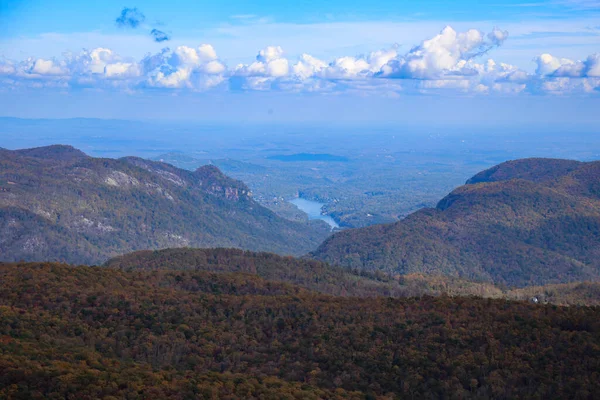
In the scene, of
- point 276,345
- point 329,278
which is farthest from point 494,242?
point 276,345

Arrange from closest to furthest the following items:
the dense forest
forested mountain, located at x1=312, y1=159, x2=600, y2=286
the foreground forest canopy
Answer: the foreground forest canopy
the dense forest
forested mountain, located at x1=312, y1=159, x2=600, y2=286

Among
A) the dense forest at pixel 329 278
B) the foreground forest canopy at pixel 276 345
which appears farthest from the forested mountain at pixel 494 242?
the foreground forest canopy at pixel 276 345

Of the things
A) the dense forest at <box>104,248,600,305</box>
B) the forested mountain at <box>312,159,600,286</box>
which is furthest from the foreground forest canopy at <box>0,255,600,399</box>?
the forested mountain at <box>312,159,600,286</box>

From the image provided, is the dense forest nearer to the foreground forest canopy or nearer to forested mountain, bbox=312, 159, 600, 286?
forested mountain, bbox=312, 159, 600, 286

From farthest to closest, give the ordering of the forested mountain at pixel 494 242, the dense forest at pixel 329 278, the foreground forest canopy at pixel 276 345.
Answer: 1. the forested mountain at pixel 494 242
2. the dense forest at pixel 329 278
3. the foreground forest canopy at pixel 276 345

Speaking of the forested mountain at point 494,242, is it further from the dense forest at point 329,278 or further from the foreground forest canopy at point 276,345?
the foreground forest canopy at point 276,345
